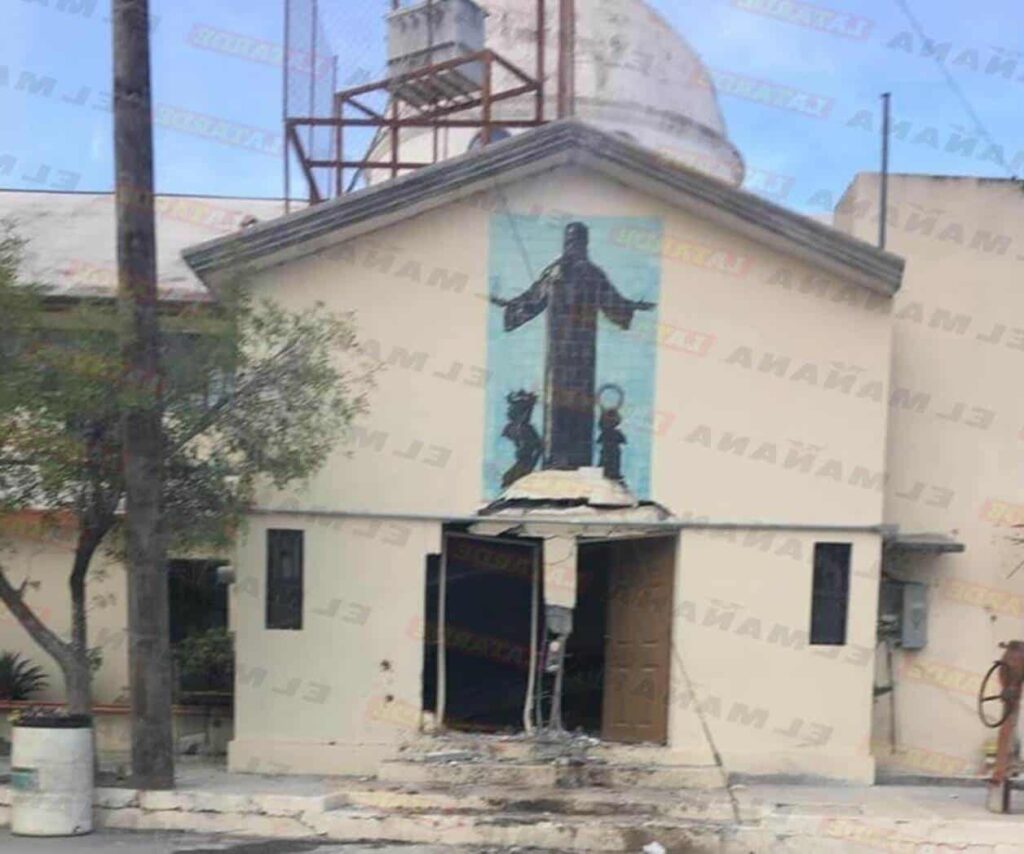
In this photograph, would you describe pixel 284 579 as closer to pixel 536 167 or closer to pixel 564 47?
pixel 536 167

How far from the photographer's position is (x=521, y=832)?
909 cm

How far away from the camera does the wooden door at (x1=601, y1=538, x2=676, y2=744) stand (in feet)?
37.2

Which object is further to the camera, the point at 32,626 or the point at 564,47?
the point at 564,47

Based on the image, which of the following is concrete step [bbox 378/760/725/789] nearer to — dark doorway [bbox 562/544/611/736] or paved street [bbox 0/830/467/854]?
paved street [bbox 0/830/467/854]

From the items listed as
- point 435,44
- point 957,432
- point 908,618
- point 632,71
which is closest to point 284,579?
point 908,618

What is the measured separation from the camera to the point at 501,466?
1120cm

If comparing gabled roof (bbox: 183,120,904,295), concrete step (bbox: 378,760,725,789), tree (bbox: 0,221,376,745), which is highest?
gabled roof (bbox: 183,120,904,295)

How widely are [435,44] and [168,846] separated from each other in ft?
32.2

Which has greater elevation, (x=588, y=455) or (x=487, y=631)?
(x=588, y=455)

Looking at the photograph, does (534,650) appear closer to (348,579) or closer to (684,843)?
(348,579)

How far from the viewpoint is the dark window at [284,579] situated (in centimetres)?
1108

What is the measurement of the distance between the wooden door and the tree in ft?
11.6

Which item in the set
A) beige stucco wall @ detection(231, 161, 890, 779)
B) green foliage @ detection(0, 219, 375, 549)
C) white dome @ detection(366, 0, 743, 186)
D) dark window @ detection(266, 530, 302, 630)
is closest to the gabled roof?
beige stucco wall @ detection(231, 161, 890, 779)

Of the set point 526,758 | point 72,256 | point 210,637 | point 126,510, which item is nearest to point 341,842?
point 526,758
